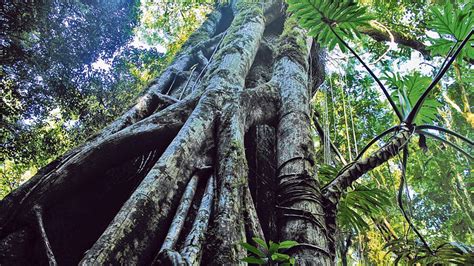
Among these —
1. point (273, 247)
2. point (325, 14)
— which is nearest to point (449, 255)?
point (273, 247)

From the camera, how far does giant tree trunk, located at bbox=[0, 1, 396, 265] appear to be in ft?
4.65

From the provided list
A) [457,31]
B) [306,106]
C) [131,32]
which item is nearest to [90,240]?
[306,106]

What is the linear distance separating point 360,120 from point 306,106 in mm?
4526

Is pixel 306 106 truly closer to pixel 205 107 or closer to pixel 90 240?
pixel 205 107

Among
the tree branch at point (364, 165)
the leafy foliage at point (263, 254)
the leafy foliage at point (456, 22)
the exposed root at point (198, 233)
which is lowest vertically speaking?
the leafy foliage at point (263, 254)

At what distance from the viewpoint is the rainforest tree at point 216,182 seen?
1.43 m

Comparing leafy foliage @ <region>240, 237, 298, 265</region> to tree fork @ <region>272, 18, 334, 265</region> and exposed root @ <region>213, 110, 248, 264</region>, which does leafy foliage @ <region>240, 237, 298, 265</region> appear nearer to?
exposed root @ <region>213, 110, 248, 264</region>

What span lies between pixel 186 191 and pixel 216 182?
168mm

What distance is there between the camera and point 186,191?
172 centimetres

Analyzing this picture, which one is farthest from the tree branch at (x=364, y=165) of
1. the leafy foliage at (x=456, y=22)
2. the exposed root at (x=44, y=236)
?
the exposed root at (x=44, y=236)

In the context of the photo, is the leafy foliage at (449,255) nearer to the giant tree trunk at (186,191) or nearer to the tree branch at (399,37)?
the giant tree trunk at (186,191)

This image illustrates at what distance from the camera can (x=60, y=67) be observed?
5562mm

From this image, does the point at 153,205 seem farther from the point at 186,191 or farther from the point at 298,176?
the point at 298,176

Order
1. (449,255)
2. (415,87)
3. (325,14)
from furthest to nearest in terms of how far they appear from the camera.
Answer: (415,87) < (325,14) < (449,255)
